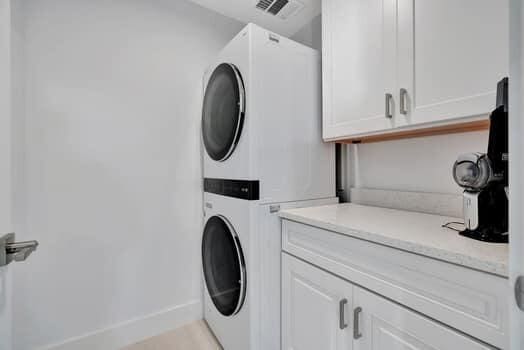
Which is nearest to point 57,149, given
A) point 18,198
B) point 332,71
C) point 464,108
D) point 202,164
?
point 18,198

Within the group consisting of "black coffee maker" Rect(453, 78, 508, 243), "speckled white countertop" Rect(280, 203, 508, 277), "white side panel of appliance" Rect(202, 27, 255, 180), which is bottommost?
"speckled white countertop" Rect(280, 203, 508, 277)

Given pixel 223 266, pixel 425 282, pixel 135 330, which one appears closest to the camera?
pixel 425 282

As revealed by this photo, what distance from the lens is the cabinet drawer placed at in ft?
2.03

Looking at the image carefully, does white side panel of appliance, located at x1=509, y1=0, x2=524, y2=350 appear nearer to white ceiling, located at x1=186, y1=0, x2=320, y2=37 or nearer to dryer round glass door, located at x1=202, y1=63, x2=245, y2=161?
dryer round glass door, located at x1=202, y1=63, x2=245, y2=161

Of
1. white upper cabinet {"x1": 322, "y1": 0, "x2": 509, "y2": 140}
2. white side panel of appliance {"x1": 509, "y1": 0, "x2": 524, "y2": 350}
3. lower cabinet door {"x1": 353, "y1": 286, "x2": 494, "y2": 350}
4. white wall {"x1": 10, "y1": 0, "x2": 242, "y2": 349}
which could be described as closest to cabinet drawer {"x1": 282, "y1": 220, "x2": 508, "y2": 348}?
lower cabinet door {"x1": 353, "y1": 286, "x2": 494, "y2": 350}

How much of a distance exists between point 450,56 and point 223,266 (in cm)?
150

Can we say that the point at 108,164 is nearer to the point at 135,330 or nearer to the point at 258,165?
the point at 258,165

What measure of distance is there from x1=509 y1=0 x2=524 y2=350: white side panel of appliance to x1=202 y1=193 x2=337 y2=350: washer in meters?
0.94

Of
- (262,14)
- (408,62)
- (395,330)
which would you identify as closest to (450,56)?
(408,62)

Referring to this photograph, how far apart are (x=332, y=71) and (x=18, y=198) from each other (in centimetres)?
184

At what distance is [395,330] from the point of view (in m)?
0.82

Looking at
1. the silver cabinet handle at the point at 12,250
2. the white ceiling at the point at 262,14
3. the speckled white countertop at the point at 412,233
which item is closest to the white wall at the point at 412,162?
the speckled white countertop at the point at 412,233

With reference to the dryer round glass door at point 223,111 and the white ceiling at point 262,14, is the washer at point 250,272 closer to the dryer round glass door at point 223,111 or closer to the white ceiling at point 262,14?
the dryer round glass door at point 223,111

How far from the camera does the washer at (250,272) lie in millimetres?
1229
